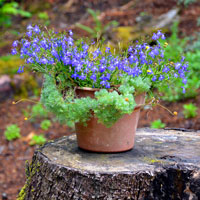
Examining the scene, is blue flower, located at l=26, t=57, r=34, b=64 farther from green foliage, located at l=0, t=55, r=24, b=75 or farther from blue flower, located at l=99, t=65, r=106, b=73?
green foliage, located at l=0, t=55, r=24, b=75

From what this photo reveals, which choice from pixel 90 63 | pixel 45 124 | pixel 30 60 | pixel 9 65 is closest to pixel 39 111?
pixel 45 124

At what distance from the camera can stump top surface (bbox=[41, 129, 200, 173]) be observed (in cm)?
209

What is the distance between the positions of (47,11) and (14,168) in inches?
196

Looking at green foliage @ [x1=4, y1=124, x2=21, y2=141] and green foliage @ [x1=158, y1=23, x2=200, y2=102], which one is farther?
green foliage @ [x1=158, y1=23, x2=200, y2=102]

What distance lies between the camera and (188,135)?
9.06 feet

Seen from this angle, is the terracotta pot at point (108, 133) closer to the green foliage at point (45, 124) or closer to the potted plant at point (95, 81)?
the potted plant at point (95, 81)

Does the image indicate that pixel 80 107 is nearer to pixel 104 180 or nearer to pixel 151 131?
pixel 104 180

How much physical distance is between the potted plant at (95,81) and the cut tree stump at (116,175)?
157 mm

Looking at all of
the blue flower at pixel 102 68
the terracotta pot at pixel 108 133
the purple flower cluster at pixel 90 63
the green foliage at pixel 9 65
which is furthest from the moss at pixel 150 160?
the green foliage at pixel 9 65

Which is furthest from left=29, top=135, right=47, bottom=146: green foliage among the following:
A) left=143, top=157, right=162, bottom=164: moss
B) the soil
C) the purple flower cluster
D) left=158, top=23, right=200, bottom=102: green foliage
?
left=143, top=157, right=162, bottom=164: moss

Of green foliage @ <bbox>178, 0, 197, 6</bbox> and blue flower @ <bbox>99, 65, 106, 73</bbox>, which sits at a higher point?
green foliage @ <bbox>178, 0, 197, 6</bbox>

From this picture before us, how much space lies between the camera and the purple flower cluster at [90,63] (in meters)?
2.12

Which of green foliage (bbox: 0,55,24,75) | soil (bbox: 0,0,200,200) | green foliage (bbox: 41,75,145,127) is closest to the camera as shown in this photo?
green foliage (bbox: 41,75,145,127)

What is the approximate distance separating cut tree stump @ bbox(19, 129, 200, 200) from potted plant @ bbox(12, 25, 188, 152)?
0.16m
